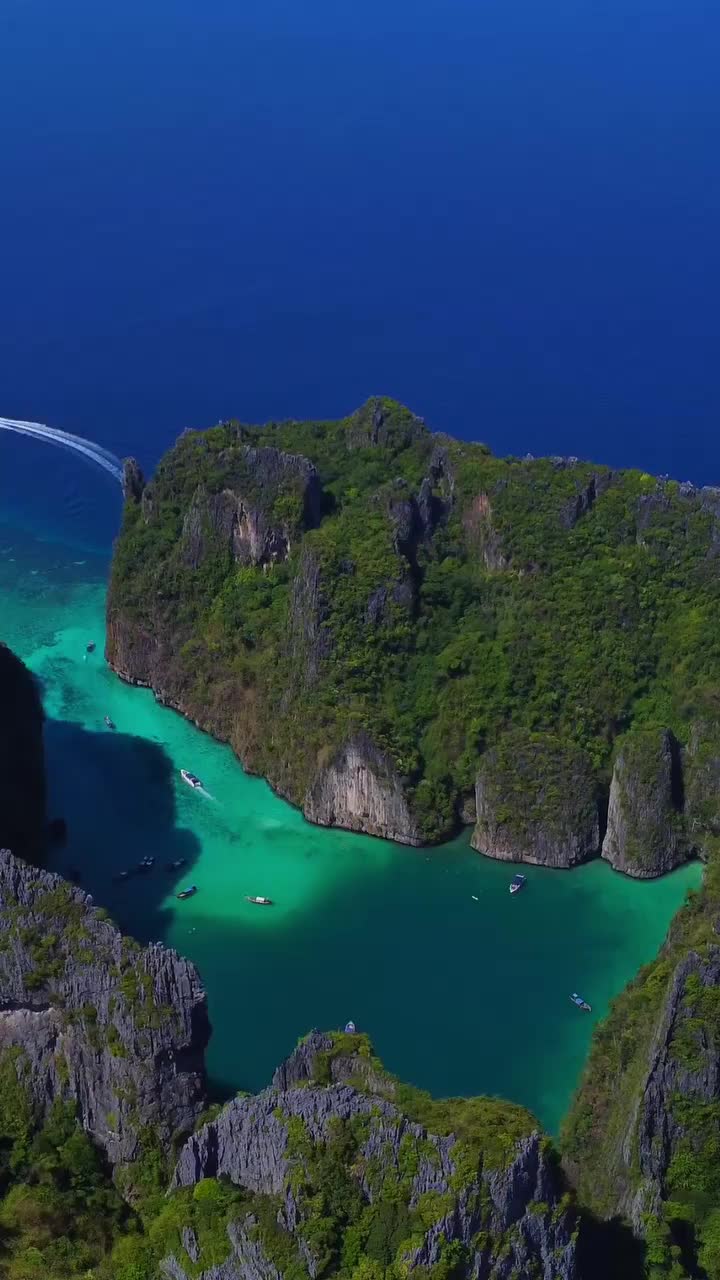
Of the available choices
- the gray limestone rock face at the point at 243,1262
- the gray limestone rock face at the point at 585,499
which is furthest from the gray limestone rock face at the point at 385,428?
the gray limestone rock face at the point at 243,1262

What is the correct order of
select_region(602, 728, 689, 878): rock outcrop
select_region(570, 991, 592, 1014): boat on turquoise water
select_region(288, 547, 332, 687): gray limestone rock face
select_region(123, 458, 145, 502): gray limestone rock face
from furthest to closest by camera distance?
1. select_region(123, 458, 145, 502): gray limestone rock face
2. select_region(288, 547, 332, 687): gray limestone rock face
3. select_region(602, 728, 689, 878): rock outcrop
4. select_region(570, 991, 592, 1014): boat on turquoise water

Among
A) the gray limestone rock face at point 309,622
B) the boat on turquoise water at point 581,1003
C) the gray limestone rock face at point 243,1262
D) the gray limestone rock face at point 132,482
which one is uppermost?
the gray limestone rock face at point 132,482

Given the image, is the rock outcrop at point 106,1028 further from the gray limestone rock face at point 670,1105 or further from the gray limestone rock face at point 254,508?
the gray limestone rock face at point 254,508

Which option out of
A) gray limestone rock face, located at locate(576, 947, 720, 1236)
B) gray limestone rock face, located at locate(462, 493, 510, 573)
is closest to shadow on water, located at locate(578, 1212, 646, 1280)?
gray limestone rock face, located at locate(576, 947, 720, 1236)

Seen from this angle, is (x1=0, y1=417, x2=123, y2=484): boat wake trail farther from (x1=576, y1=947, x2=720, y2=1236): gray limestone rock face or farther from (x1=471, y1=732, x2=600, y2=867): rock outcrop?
(x1=576, y1=947, x2=720, y2=1236): gray limestone rock face

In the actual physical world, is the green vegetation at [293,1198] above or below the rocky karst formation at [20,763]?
below

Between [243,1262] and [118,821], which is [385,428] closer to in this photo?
[118,821]
